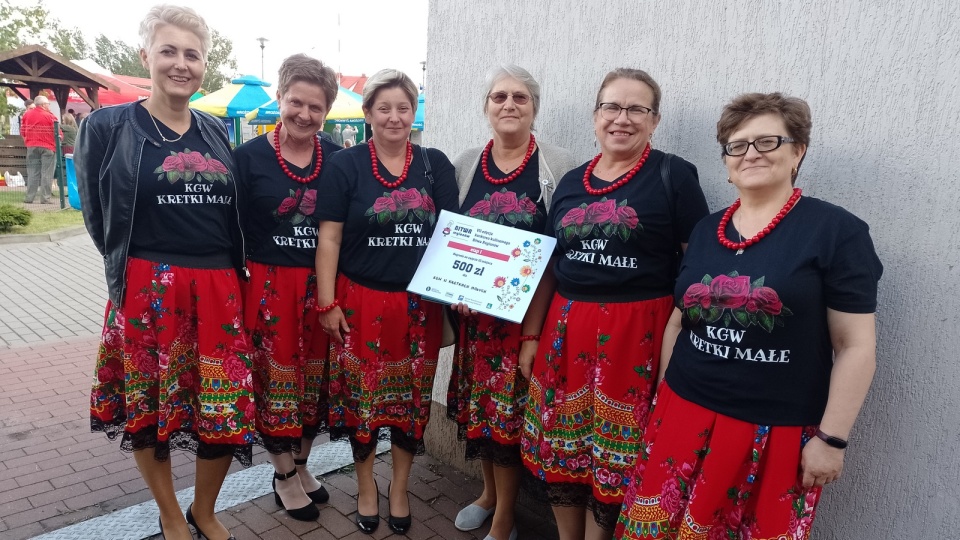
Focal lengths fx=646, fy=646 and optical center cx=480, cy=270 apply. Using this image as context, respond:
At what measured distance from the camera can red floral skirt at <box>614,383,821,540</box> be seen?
80.4 inches

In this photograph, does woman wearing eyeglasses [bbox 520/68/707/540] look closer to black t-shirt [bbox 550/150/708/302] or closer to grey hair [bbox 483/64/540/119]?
black t-shirt [bbox 550/150/708/302]

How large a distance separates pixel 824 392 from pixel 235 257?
8.47 ft

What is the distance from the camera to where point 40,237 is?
11633 millimetres

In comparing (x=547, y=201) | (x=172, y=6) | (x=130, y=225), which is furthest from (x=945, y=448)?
(x=172, y=6)

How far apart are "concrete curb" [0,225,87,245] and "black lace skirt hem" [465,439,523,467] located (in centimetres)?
1138

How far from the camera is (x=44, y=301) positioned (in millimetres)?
7898

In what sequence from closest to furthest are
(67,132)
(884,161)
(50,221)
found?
(884,161), (50,221), (67,132)

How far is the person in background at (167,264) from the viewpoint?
284cm

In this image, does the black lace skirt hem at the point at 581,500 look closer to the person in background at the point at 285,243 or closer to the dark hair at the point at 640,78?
the person in background at the point at 285,243

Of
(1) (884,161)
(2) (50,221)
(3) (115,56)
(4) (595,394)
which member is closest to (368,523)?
(4) (595,394)

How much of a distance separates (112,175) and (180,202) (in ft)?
0.95

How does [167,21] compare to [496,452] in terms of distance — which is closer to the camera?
[167,21]

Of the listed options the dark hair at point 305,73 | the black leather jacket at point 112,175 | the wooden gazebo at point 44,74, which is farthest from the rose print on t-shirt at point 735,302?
the wooden gazebo at point 44,74

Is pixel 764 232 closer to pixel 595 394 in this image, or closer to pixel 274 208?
pixel 595 394
